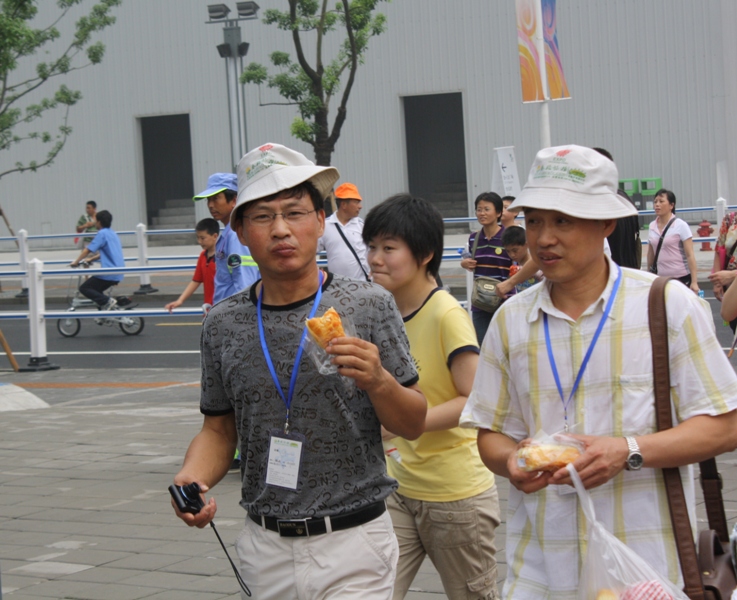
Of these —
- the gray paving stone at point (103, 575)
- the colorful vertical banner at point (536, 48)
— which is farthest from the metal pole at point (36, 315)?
the gray paving stone at point (103, 575)

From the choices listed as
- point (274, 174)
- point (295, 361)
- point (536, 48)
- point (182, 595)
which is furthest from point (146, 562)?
point (536, 48)

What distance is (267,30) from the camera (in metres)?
35.3

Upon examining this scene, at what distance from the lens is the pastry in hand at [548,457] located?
2.43 meters

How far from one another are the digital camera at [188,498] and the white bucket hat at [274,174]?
740 millimetres

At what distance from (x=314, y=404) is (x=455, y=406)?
0.89m

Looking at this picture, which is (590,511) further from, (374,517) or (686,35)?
(686,35)

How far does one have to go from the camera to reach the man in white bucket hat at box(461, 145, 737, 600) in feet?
8.26

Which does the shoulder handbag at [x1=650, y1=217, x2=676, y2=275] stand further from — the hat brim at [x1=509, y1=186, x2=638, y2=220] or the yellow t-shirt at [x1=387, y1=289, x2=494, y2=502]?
the hat brim at [x1=509, y1=186, x2=638, y2=220]

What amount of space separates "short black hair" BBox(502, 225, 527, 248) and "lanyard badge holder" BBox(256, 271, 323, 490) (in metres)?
6.51

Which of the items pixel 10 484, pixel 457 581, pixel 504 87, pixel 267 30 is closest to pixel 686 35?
pixel 504 87

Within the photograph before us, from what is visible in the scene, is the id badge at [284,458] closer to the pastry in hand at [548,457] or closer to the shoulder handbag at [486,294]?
the pastry in hand at [548,457]

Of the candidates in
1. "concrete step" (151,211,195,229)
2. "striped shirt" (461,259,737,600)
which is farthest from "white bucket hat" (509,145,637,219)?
"concrete step" (151,211,195,229)

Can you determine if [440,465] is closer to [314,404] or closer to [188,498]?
[314,404]

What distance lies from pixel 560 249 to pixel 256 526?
1.15 meters
